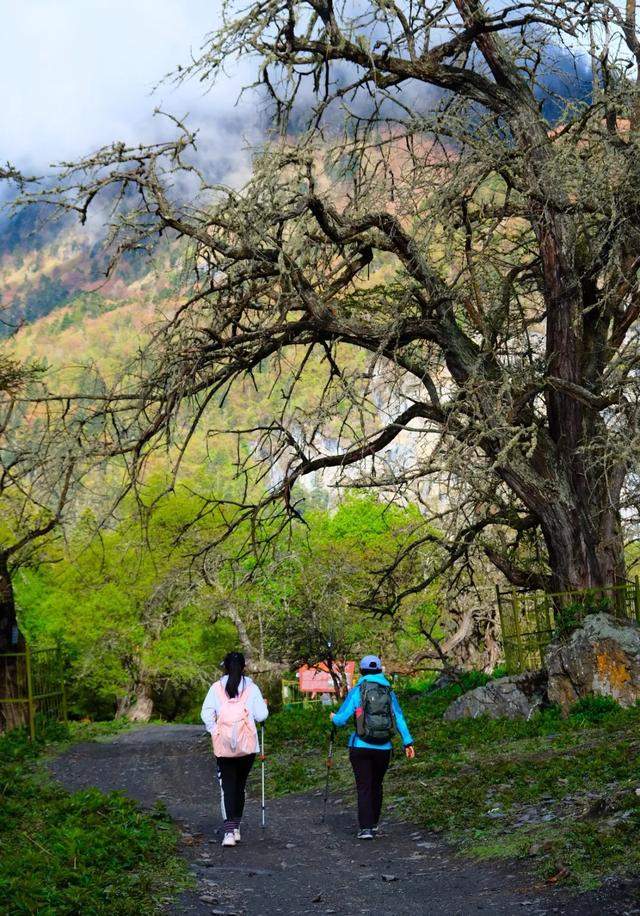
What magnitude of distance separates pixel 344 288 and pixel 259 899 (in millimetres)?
10031

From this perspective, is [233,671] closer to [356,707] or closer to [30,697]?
[356,707]

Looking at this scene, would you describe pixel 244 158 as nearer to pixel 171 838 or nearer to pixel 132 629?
pixel 171 838

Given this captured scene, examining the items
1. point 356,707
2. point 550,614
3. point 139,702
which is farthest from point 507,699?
point 139,702

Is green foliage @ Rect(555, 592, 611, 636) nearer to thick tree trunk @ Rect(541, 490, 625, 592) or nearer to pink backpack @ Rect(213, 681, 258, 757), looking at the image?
thick tree trunk @ Rect(541, 490, 625, 592)

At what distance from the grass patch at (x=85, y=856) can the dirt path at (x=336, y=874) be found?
0.28 metres

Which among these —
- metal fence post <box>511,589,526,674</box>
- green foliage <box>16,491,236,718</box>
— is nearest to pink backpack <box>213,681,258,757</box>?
metal fence post <box>511,589,526,674</box>

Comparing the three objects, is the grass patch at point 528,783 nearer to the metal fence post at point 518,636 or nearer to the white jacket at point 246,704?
the metal fence post at point 518,636

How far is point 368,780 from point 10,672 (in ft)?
43.7

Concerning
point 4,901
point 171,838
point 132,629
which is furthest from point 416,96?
point 132,629

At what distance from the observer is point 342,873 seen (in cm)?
812

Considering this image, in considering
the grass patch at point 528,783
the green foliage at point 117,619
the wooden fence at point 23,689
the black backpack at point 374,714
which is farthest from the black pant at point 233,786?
the green foliage at point 117,619

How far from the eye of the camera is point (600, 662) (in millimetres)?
14422

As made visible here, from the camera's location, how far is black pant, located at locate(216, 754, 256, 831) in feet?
30.9

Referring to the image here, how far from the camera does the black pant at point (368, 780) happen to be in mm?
9539
